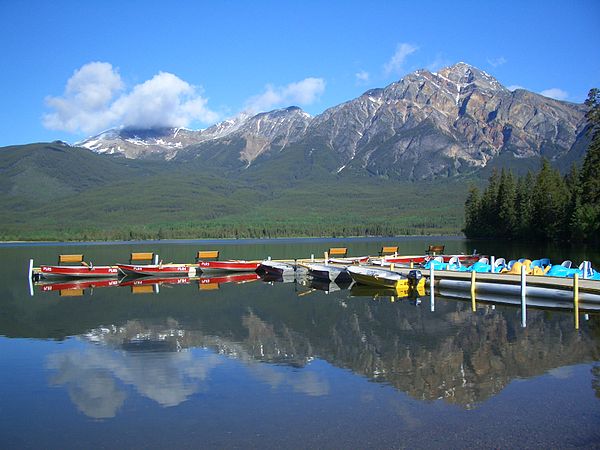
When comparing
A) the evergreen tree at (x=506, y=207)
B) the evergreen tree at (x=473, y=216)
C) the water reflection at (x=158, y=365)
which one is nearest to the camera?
the water reflection at (x=158, y=365)

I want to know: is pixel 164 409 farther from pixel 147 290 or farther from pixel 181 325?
pixel 147 290

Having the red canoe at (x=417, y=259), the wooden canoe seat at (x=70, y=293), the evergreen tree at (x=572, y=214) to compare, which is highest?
the evergreen tree at (x=572, y=214)

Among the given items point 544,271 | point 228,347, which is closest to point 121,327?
point 228,347

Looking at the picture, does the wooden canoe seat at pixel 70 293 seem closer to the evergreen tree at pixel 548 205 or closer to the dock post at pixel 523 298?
the dock post at pixel 523 298

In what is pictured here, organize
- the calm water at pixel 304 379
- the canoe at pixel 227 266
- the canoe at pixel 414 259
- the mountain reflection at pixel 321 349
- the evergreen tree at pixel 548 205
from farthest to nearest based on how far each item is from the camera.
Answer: the evergreen tree at pixel 548 205
the canoe at pixel 227 266
the canoe at pixel 414 259
the mountain reflection at pixel 321 349
the calm water at pixel 304 379

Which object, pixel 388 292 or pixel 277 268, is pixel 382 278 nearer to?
pixel 388 292

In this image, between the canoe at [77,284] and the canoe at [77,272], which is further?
the canoe at [77,272]

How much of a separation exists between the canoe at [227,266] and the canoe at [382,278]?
1565 cm

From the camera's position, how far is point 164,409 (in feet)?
49.5

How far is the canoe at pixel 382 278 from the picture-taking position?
4041cm

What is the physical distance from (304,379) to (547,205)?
75.6 metres

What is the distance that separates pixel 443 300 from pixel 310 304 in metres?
7.50

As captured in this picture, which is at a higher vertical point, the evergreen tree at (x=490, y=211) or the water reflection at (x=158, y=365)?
the evergreen tree at (x=490, y=211)

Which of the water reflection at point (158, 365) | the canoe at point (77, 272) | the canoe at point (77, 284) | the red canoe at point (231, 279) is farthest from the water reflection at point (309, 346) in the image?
the canoe at point (77, 272)
